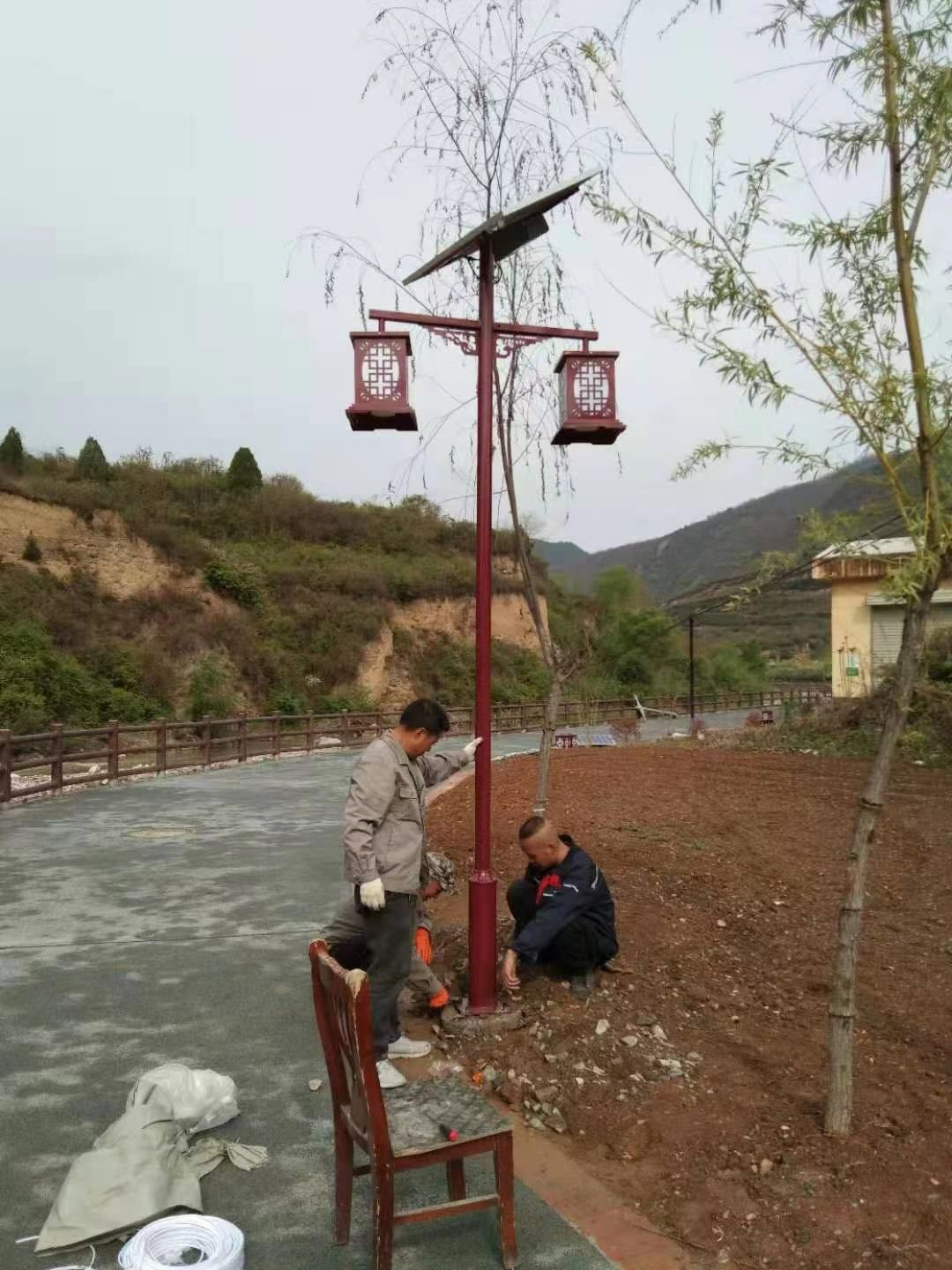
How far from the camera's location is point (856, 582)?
82.7 feet

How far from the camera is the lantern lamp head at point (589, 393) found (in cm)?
467

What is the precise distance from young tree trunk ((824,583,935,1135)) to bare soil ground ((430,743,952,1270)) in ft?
0.51

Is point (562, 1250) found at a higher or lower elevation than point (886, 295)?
lower

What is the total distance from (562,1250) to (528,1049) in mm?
1301

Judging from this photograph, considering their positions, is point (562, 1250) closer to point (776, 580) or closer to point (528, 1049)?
point (528, 1049)

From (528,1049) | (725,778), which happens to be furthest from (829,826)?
(528,1049)

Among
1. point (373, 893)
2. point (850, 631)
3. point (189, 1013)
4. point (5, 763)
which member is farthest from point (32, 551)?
point (373, 893)

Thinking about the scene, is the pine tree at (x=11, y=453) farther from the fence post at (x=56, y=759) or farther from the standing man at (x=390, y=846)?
the standing man at (x=390, y=846)

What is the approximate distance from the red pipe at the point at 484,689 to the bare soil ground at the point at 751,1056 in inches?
11.2

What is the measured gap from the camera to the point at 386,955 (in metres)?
3.85

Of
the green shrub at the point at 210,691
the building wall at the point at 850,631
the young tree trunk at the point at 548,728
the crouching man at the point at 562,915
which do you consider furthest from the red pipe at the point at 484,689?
the green shrub at the point at 210,691

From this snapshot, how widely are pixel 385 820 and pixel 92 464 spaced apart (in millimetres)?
36326

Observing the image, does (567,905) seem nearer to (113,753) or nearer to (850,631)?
(113,753)

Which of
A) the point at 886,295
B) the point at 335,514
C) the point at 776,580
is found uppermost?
the point at 335,514
